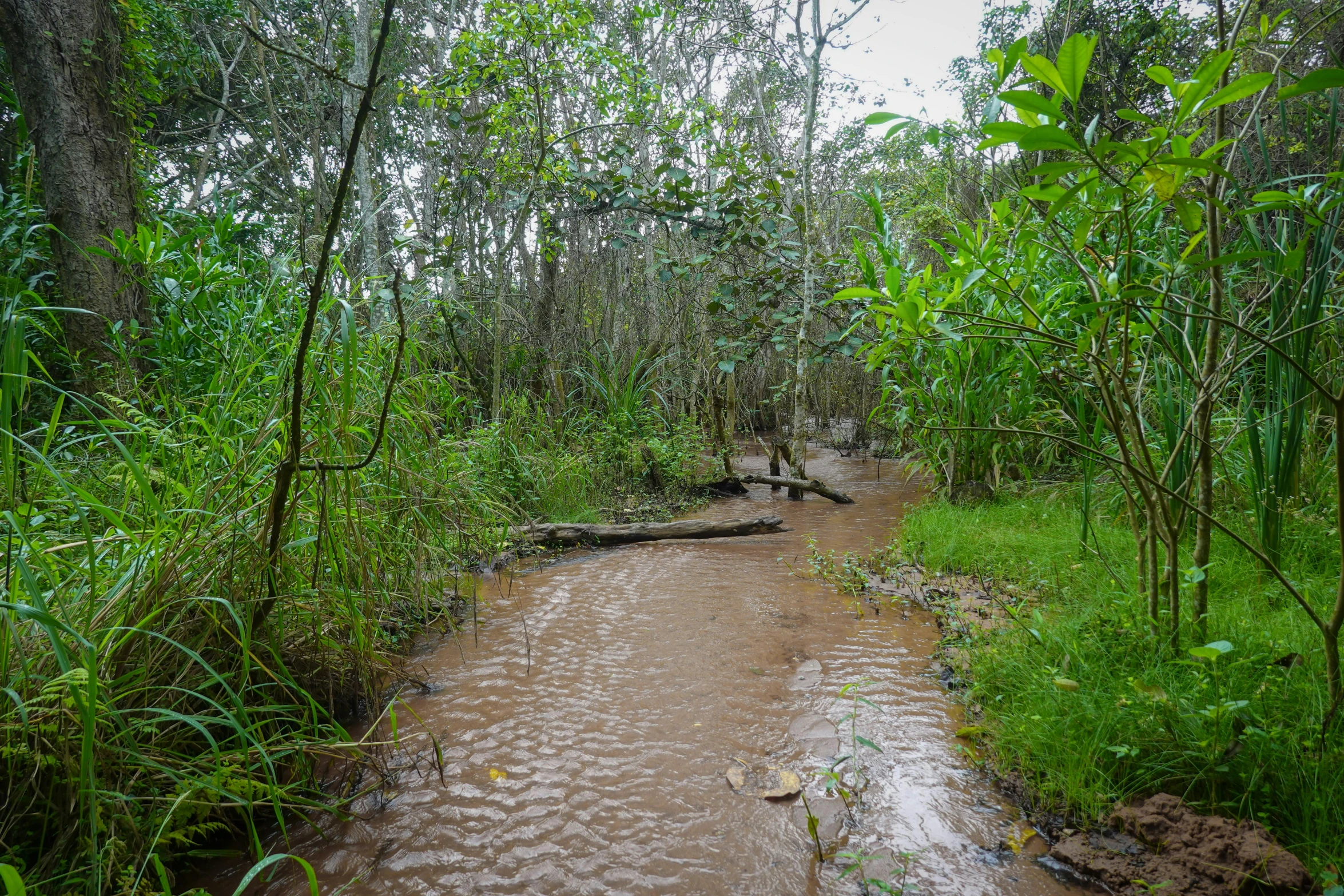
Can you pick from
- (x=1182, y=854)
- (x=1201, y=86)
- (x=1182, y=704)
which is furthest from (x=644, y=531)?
(x=1201, y=86)

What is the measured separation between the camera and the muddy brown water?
1.35 meters

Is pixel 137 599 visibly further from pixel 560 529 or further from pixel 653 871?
pixel 560 529

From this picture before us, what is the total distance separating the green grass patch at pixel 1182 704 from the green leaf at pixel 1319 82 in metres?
1.06

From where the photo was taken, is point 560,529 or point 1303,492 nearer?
point 1303,492

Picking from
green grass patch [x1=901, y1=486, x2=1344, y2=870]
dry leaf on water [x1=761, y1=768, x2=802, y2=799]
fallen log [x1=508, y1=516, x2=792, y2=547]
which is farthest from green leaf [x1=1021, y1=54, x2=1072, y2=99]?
fallen log [x1=508, y1=516, x2=792, y2=547]

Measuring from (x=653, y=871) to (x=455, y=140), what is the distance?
7.95 m

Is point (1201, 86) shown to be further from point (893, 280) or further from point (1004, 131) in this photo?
point (893, 280)

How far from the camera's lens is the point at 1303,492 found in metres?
2.29

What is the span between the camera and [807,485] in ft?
18.7

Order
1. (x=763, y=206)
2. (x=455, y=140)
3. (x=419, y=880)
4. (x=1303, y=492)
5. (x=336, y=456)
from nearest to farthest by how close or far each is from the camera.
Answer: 1. (x=419, y=880)
2. (x=336, y=456)
3. (x=1303, y=492)
4. (x=763, y=206)
5. (x=455, y=140)

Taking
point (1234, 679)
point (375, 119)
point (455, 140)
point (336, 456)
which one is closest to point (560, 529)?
point (336, 456)

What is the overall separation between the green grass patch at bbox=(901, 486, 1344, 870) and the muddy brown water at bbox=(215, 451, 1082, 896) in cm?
18

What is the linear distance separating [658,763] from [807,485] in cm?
418

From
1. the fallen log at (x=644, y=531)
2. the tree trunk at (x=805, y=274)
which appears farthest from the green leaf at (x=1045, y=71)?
the tree trunk at (x=805, y=274)
